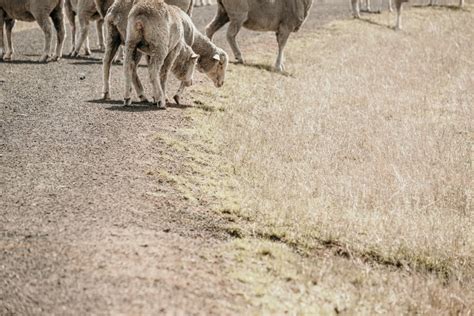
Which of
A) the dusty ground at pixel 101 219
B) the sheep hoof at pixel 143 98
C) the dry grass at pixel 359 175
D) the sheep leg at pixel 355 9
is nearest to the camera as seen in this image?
the dusty ground at pixel 101 219

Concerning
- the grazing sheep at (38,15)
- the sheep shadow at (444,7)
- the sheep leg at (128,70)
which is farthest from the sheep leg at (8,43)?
the sheep shadow at (444,7)

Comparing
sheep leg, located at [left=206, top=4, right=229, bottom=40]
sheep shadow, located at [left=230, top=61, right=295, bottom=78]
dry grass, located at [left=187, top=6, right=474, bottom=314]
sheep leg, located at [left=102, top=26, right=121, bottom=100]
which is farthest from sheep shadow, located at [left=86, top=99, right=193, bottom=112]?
sheep leg, located at [left=206, top=4, right=229, bottom=40]

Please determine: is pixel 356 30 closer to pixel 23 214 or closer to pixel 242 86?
pixel 242 86

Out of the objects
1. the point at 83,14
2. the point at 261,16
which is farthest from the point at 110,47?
the point at 261,16

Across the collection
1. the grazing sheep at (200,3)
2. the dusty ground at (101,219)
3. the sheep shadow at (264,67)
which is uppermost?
the dusty ground at (101,219)

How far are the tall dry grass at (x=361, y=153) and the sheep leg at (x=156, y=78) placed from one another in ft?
2.52

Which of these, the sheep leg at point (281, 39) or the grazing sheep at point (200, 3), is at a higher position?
the sheep leg at point (281, 39)

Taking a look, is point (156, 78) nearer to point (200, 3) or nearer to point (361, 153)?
point (361, 153)

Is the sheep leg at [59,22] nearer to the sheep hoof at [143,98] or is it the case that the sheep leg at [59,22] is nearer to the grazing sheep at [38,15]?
the grazing sheep at [38,15]

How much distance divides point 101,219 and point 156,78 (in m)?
4.26

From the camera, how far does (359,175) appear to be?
363 inches

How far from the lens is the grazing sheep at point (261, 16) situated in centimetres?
1580

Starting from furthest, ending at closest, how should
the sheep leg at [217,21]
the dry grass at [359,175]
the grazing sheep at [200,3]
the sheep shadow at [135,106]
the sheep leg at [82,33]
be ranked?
1. the grazing sheep at [200,3]
2. the sheep leg at [217,21]
3. the sheep leg at [82,33]
4. the sheep shadow at [135,106]
5. the dry grass at [359,175]

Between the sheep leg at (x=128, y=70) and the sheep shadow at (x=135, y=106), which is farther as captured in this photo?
the sheep shadow at (x=135, y=106)
